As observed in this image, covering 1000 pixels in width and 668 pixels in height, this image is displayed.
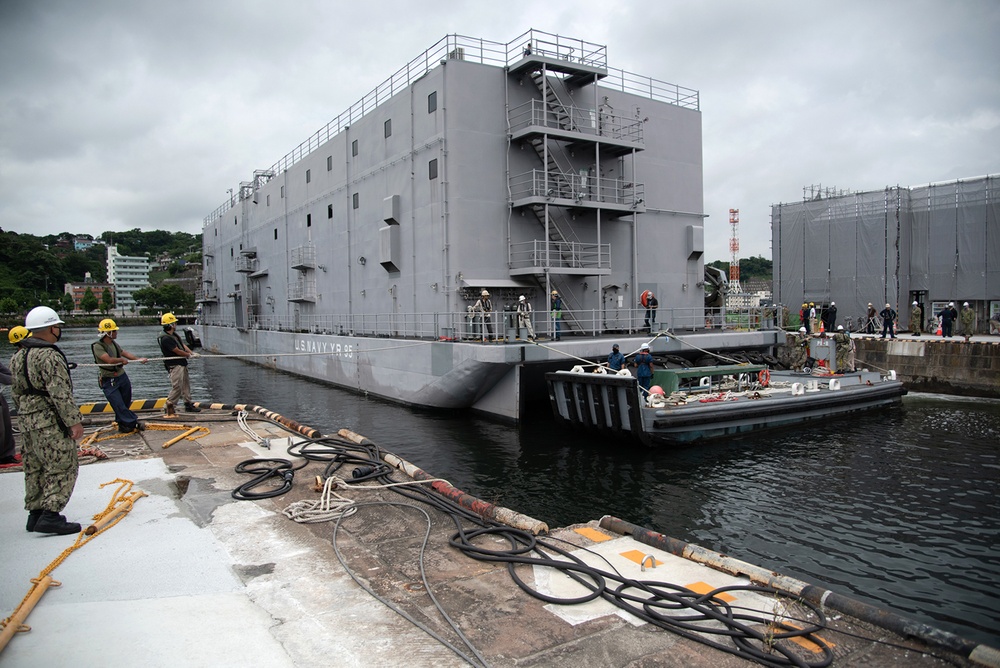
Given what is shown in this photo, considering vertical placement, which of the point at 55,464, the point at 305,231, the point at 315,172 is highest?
the point at 315,172

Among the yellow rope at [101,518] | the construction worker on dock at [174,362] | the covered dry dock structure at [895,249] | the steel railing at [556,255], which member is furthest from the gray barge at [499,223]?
the covered dry dock structure at [895,249]

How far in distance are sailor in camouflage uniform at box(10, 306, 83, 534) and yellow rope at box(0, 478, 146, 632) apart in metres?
0.18

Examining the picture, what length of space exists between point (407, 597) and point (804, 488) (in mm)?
8256

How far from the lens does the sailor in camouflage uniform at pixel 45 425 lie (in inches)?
189

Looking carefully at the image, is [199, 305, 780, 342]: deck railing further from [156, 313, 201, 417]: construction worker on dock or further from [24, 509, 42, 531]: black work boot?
[24, 509, 42, 531]: black work boot

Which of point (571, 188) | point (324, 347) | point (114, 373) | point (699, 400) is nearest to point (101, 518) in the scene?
point (114, 373)

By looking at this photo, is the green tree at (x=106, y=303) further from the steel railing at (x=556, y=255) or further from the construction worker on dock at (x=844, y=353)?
the construction worker on dock at (x=844, y=353)

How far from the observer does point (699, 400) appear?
13406 mm

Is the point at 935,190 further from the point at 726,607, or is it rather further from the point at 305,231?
the point at 726,607

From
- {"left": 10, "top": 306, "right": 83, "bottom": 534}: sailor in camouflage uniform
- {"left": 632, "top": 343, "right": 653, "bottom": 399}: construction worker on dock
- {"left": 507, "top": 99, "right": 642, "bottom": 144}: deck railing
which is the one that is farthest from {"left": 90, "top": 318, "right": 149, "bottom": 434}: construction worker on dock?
{"left": 507, "top": 99, "right": 642, "bottom": 144}: deck railing

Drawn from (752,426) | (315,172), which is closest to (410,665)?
(752,426)

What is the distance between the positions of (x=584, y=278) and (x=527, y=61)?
645 centimetres

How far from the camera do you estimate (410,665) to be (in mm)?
3322

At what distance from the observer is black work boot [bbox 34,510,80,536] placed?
493cm
